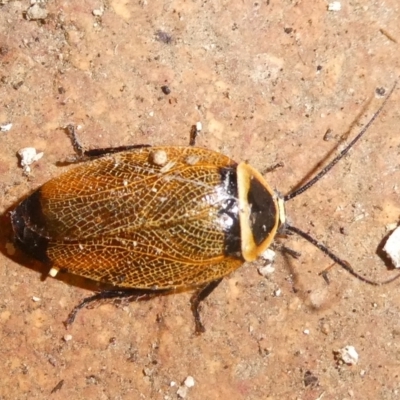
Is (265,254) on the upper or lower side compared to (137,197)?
lower

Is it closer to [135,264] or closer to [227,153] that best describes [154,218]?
[135,264]

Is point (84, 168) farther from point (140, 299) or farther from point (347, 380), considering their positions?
point (347, 380)

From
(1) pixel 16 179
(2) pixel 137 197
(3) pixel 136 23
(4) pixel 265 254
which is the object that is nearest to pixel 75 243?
(2) pixel 137 197

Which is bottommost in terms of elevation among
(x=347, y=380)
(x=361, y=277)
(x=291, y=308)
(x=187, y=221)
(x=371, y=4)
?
(x=347, y=380)

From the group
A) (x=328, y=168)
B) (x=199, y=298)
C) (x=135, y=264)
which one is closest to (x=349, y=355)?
(x=199, y=298)

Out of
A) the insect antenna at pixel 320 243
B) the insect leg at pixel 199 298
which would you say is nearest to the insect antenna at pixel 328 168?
the insect antenna at pixel 320 243

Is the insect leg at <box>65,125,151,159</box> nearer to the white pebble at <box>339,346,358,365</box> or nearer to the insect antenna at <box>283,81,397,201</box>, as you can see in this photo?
the insect antenna at <box>283,81,397,201</box>

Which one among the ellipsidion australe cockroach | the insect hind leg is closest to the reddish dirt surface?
the insect hind leg

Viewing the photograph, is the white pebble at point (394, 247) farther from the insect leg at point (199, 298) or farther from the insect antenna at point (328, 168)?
the insect leg at point (199, 298)
